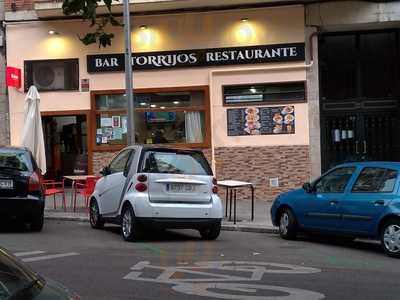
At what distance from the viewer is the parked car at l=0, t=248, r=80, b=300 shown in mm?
2885

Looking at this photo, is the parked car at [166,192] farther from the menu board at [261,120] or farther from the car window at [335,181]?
the menu board at [261,120]

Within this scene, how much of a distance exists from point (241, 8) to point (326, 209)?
904cm

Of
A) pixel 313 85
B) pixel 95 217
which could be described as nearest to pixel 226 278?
pixel 95 217

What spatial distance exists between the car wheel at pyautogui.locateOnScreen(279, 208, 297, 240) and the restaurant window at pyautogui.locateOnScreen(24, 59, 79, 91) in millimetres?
9066

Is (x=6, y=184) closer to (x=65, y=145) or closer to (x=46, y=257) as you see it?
(x=46, y=257)

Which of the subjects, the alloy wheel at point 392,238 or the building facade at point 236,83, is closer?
the alloy wheel at point 392,238

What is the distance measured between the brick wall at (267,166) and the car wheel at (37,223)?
7.17 metres

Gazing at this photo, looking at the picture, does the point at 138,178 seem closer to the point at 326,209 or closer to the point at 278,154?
the point at 326,209

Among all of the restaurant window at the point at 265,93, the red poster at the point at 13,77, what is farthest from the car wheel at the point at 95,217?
the red poster at the point at 13,77

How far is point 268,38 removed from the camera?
1836 cm

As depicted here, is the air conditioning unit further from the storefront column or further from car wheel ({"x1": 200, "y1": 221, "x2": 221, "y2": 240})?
car wheel ({"x1": 200, "y1": 221, "x2": 221, "y2": 240})

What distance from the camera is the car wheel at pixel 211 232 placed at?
37.4ft

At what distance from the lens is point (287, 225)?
11.8 meters

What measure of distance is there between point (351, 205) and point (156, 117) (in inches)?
369
